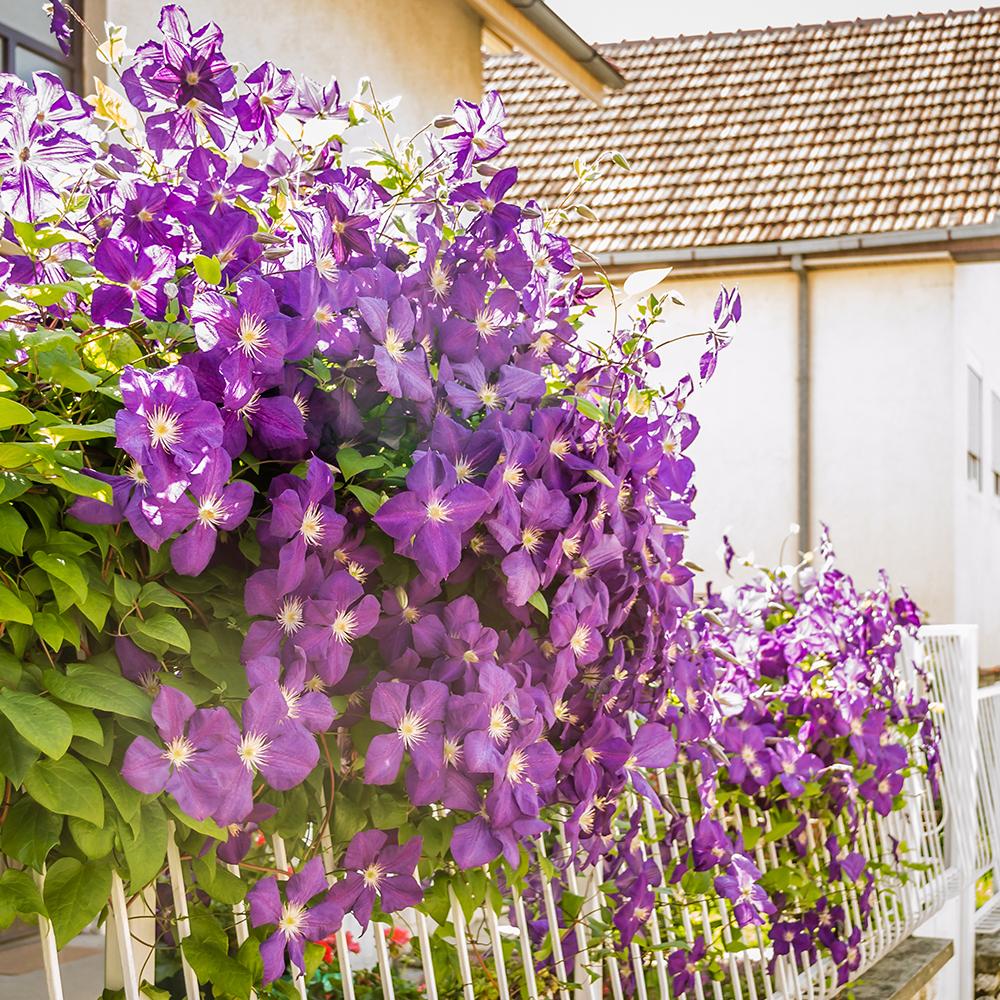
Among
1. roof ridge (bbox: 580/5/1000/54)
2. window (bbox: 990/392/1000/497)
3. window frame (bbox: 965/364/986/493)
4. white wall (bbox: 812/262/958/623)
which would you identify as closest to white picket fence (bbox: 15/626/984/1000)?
white wall (bbox: 812/262/958/623)

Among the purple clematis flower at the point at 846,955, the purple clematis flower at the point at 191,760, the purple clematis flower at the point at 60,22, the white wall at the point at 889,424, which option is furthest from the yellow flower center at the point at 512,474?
the white wall at the point at 889,424

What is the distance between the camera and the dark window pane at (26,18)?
473 centimetres

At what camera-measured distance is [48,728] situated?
107 centimetres

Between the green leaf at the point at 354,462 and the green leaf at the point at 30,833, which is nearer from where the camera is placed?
the green leaf at the point at 30,833

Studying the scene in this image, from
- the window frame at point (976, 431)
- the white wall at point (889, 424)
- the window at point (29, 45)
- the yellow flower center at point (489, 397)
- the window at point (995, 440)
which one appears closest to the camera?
the yellow flower center at point (489, 397)

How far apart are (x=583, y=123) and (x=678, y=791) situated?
13161 millimetres

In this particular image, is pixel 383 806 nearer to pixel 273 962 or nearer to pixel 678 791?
pixel 273 962

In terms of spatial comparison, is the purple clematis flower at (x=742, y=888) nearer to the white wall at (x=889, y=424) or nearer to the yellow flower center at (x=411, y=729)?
the yellow flower center at (x=411, y=729)

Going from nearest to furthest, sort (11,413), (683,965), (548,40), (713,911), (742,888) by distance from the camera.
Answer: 1. (11,413)
2. (742,888)
3. (683,965)
4. (713,911)
5. (548,40)

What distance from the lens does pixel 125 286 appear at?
4.32 ft

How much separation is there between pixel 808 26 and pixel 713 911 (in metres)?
14.5

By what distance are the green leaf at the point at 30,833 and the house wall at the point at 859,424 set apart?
12075 millimetres

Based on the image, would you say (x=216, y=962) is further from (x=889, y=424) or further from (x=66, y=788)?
(x=889, y=424)

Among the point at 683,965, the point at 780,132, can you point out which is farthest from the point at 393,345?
the point at 780,132
